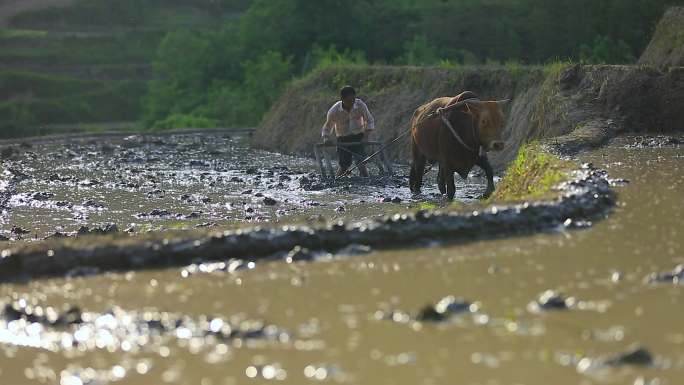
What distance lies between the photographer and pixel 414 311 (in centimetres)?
853

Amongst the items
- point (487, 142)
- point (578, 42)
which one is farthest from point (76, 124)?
point (487, 142)

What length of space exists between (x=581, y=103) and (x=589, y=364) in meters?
15.5

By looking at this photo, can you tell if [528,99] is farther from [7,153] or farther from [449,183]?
[7,153]

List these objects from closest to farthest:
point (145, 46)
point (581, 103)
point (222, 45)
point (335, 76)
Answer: point (581, 103), point (335, 76), point (222, 45), point (145, 46)

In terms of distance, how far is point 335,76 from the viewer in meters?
34.5

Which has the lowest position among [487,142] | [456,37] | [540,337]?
[456,37]

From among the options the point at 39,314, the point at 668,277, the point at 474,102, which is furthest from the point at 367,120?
→ the point at 39,314

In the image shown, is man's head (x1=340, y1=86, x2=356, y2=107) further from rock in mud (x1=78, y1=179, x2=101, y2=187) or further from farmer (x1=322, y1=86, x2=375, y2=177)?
rock in mud (x1=78, y1=179, x2=101, y2=187)

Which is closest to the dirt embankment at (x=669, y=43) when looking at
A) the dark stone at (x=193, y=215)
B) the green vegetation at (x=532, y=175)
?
the green vegetation at (x=532, y=175)

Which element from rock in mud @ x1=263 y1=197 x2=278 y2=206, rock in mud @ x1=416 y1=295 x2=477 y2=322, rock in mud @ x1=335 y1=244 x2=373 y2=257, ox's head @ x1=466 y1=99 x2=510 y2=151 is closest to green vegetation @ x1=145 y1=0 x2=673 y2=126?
rock in mud @ x1=263 y1=197 x2=278 y2=206

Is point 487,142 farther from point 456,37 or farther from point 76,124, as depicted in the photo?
point 76,124

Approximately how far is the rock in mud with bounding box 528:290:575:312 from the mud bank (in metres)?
2.61

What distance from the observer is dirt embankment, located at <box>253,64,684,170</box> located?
21578 mm

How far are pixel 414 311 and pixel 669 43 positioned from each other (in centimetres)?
2004
